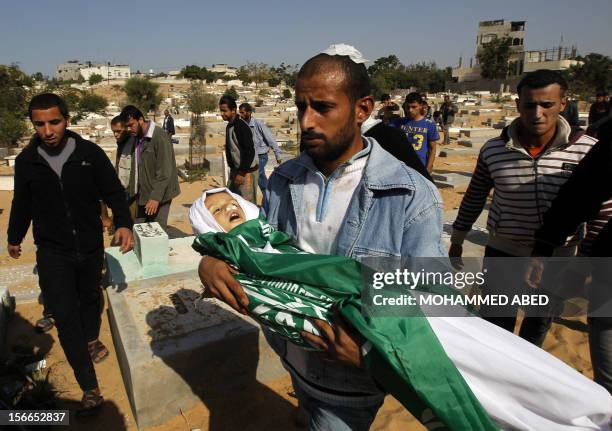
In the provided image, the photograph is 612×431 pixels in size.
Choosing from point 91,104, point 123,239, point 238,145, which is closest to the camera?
point 123,239

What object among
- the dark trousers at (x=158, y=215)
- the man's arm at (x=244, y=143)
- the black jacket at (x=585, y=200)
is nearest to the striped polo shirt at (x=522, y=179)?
the black jacket at (x=585, y=200)

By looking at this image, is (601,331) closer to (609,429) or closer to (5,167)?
(609,429)

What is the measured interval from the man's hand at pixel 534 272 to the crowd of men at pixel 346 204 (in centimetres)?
6

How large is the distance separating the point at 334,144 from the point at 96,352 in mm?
3040

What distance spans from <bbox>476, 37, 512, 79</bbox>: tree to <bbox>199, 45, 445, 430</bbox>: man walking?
62845 mm

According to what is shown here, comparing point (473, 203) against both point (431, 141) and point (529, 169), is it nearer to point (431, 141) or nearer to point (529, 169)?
point (529, 169)

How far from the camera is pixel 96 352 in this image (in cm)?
353

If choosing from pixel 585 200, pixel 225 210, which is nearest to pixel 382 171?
pixel 225 210

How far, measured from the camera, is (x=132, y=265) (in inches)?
168

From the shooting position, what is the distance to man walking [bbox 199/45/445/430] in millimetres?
1395

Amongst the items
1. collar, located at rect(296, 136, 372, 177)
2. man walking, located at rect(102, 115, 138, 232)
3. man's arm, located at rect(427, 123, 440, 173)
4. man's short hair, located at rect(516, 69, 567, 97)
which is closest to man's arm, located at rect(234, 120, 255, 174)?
man walking, located at rect(102, 115, 138, 232)

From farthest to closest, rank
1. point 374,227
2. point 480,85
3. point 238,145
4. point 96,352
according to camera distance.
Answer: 1. point 480,85
2. point 238,145
3. point 96,352
4. point 374,227

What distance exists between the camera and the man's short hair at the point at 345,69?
1.46m

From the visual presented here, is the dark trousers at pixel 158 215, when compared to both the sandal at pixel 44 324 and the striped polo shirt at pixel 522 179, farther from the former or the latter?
the striped polo shirt at pixel 522 179
